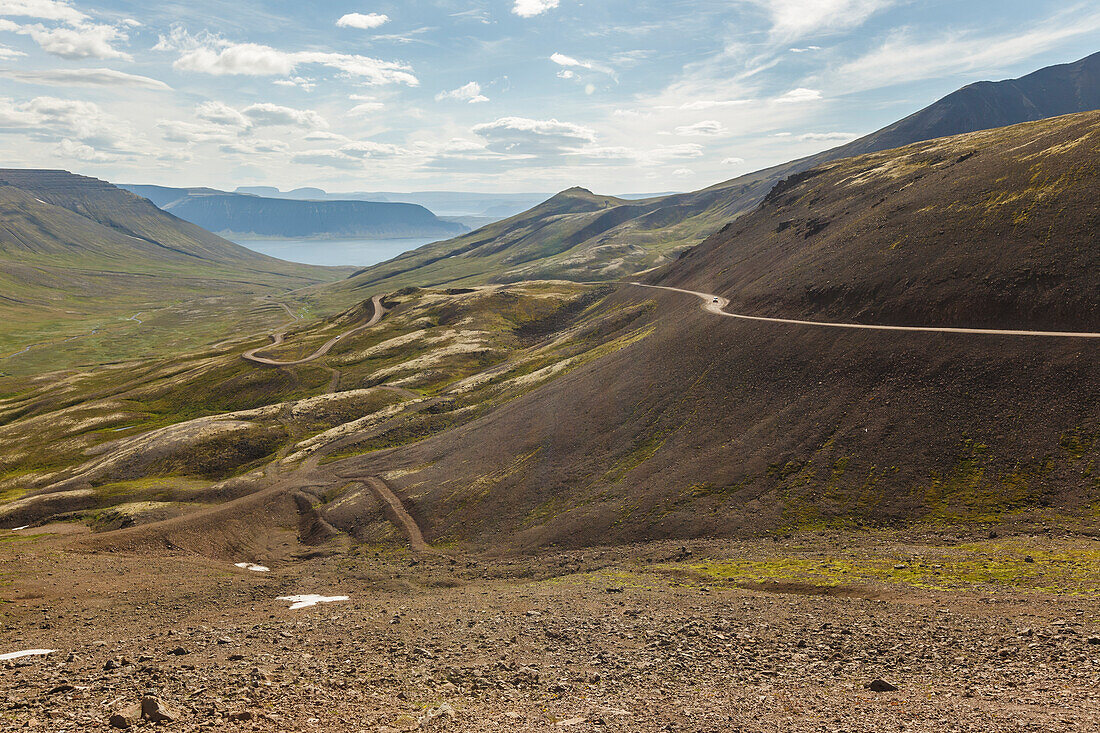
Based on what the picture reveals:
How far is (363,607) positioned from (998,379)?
65975 millimetres

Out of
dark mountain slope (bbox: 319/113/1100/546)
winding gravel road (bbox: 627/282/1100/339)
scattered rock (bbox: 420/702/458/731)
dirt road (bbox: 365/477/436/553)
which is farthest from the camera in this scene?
dirt road (bbox: 365/477/436/553)

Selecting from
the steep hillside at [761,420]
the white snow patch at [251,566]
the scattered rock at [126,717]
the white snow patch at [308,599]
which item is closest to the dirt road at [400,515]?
the steep hillside at [761,420]

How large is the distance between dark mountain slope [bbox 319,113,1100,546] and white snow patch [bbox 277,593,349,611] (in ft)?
61.7

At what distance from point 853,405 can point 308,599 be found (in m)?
61.3

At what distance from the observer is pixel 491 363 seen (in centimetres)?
15325

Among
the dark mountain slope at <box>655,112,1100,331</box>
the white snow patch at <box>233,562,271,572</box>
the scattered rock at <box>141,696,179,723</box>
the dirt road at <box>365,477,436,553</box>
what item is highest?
the dark mountain slope at <box>655,112,1100,331</box>

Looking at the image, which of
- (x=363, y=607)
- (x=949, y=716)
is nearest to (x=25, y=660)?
(x=363, y=607)

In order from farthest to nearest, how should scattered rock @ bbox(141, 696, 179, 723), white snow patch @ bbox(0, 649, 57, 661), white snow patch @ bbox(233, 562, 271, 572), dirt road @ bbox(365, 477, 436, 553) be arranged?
dirt road @ bbox(365, 477, 436, 553)
white snow patch @ bbox(233, 562, 271, 572)
white snow patch @ bbox(0, 649, 57, 661)
scattered rock @ bbox(141, 696, 179, 723)

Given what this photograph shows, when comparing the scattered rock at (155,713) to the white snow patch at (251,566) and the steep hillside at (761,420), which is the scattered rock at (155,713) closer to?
the steep hillside at (761,420)

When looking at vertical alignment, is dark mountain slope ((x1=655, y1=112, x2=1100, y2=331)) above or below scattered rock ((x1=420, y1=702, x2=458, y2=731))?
above

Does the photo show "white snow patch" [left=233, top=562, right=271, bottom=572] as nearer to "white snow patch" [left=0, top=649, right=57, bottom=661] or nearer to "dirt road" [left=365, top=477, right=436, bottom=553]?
"dirt road" [left=365, top=477, right=436, bottom=553]

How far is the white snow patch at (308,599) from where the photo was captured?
46938 mm

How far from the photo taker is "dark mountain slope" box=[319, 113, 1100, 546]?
164ft

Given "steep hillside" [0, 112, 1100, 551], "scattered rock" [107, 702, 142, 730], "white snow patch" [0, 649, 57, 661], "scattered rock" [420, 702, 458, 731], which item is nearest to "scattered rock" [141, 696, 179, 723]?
"scattered rock" [107, 702, 142, 730]
